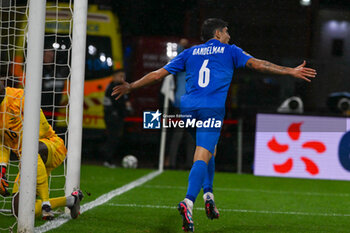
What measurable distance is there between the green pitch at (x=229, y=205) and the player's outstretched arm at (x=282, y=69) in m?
1.36

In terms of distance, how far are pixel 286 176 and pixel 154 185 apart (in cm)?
279

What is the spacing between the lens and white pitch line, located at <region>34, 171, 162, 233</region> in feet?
17.3

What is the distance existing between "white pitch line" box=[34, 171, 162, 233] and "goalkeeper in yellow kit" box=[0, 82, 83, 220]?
4.4 inches

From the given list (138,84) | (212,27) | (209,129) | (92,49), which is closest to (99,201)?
(138,84)

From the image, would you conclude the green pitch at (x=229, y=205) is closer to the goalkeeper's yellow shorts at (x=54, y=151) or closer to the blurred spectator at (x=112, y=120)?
the goalkeeper's yellow shorts at (x=54, y=151)

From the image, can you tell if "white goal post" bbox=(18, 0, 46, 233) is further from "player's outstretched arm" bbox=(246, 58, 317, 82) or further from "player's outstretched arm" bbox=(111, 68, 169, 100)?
"player's outstretched arm" bbox=(246, 58, 317, 82)

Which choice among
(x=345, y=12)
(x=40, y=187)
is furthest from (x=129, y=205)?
(x=345, y=12)

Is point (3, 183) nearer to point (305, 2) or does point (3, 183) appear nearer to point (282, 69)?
point (282, 69)

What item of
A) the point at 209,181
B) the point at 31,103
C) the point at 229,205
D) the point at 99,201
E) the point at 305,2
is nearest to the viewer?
the point at 31,103

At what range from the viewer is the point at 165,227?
5434mm

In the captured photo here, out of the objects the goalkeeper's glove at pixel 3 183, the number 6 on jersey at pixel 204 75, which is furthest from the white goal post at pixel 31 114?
the number 6 on jersey at pixel 204 75

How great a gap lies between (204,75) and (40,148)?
1.53 metres

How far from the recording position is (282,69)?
4.92 meters

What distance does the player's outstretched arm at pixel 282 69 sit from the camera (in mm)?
4836
